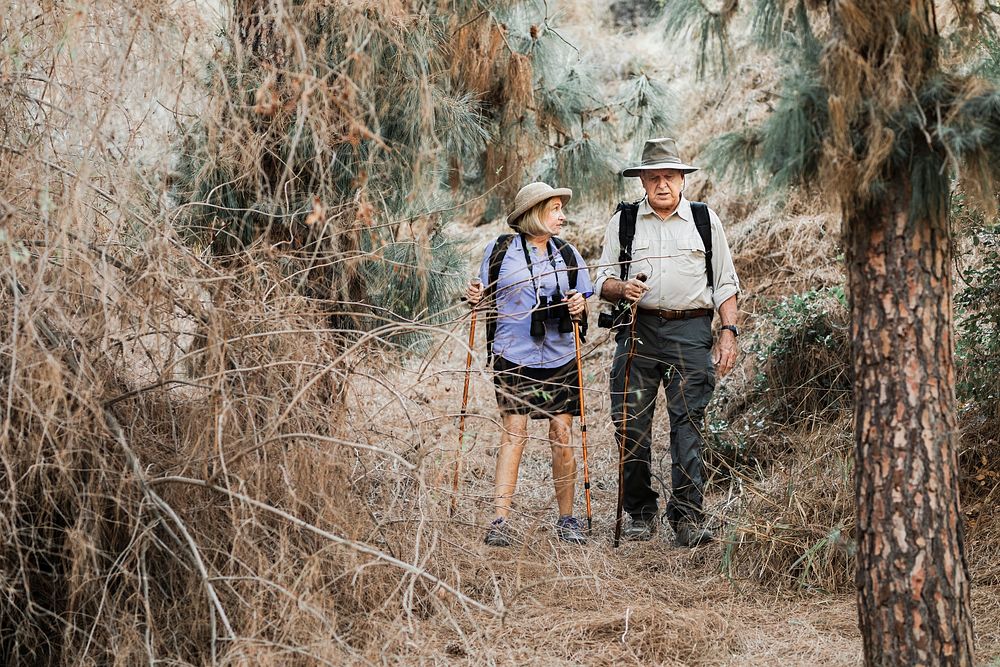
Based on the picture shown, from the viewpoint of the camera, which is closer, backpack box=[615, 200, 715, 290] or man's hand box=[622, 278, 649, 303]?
A: man's hand box=[622, 278, 649, 303]

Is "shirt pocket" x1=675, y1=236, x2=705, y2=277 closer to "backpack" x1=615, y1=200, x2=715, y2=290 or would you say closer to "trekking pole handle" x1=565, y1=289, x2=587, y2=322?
"backpack" x1=615, y1=200, x2=715, y2=290

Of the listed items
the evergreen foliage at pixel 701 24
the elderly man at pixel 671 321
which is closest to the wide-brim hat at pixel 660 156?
the elderly man at pixel 671 321

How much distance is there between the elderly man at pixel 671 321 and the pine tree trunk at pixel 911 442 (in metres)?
1.84

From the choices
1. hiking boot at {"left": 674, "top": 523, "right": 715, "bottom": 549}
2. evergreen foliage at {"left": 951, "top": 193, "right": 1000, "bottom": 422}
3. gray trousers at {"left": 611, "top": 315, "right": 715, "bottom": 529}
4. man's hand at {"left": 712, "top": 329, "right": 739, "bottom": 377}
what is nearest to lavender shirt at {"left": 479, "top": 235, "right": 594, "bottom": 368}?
gray trousers at {"left": 611, "top": 315, "right": 715, "bottom": 529}

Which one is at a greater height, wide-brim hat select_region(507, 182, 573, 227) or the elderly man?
wide-brim hat select_region(507, 182, 573, 227)

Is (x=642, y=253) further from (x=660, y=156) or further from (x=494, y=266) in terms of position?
(x=494, y=266)

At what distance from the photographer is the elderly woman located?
5.04 m

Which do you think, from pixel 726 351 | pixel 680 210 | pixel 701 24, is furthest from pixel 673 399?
pixel 701 24

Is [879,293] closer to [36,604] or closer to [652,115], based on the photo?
[36,604]

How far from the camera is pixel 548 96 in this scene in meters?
6.09

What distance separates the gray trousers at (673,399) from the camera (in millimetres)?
5086

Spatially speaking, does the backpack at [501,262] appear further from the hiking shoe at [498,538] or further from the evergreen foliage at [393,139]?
the hiking shoe at [498,538]

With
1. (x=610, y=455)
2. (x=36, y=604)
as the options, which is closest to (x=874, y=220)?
(x=36, y=604)

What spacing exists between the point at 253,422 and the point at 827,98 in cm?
218
